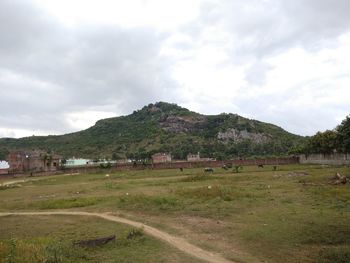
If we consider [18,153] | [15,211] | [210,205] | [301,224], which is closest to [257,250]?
[301,224]

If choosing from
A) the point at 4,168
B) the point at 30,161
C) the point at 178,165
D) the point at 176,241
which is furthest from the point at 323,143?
the point at 30,161

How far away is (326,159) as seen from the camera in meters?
90.6

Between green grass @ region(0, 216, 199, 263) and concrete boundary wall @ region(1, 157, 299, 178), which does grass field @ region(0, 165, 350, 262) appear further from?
concrete boundary wall @ region(1, 157, 299, 178)

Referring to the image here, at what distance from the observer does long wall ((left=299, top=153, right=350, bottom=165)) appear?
8394 centimetres

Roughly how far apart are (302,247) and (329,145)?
7501 centimetres

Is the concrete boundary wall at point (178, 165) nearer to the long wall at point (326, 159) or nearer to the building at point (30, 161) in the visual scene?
the long wall at point (326, 159)

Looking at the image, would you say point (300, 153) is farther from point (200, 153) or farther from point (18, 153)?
point (18, 153)

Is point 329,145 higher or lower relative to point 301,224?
higher

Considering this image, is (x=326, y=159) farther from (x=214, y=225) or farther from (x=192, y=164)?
(x=214, y=225)

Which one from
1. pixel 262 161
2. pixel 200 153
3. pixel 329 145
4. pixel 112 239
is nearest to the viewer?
Answer: pixel 112 239

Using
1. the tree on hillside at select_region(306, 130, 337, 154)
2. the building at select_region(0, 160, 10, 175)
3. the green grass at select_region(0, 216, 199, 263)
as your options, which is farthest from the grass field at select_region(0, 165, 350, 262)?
the building at select_region(0, 160, 10, 175)

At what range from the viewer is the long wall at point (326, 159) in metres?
83.9

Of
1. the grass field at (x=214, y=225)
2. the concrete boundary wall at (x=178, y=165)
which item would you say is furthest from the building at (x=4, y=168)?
the grass field at (x=214, y=225)

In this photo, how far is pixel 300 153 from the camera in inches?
4331
